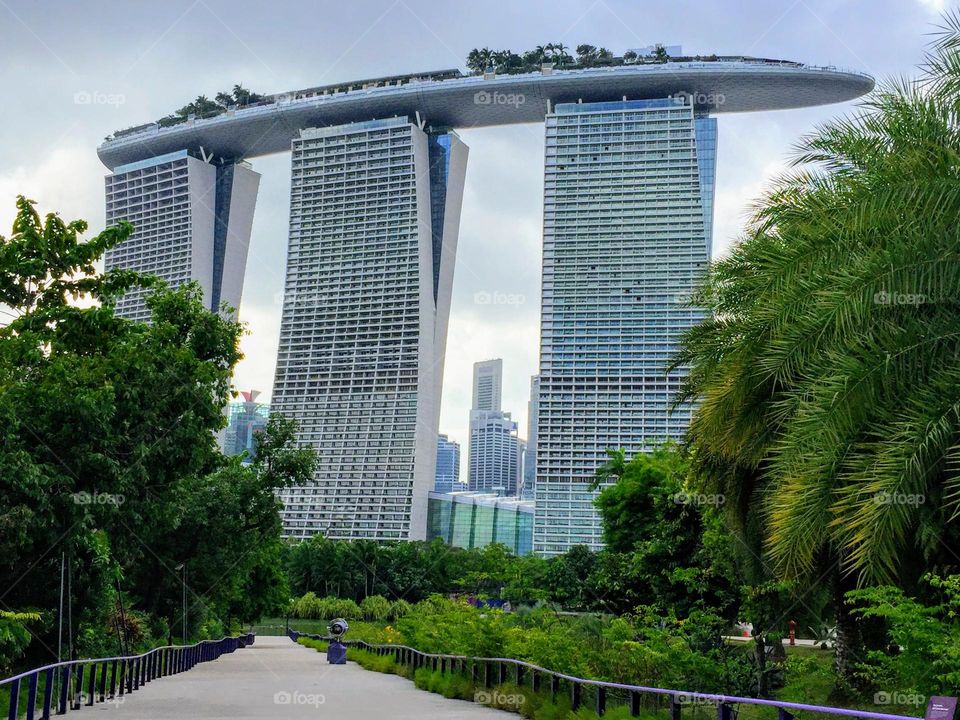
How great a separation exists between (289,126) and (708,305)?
14070cm

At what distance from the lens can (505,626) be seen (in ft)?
66.0

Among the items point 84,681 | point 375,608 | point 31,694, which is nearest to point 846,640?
point 31,694

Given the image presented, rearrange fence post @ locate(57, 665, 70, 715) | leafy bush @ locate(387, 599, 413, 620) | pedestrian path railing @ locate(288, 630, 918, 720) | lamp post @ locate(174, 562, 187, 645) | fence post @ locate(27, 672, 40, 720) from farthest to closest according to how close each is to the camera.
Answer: leafy bush @ locate(387, 599, 413, 620), lamp post @ locate(174, 562, 187, 645), fence post @ locate(57, 665, 70, 715), fence post @ locate(27, 672, 40, 720), pedestrian path railing @ locate(288, 630, 918, 720)

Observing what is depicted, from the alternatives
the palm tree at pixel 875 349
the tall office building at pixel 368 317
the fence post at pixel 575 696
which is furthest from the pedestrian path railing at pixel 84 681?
the tall office building at pixel 368 317

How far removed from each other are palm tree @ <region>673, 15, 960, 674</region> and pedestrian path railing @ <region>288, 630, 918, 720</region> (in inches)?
87.4

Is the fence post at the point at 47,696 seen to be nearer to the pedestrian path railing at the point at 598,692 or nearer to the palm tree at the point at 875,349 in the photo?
the pedestrian path railing at the point at 598,692

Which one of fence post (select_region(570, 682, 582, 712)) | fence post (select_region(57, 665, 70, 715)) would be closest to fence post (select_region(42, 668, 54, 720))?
fence post (select_region(57, 665, 70, 715))

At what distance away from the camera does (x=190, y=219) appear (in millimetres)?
156500

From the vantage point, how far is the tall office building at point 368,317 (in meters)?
146

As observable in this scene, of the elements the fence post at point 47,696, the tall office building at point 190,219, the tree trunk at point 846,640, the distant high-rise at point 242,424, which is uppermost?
the tall office building at point 190,219

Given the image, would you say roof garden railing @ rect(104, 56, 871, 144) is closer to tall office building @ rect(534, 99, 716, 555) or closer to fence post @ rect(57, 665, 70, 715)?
tall office building @ rect(534, 99, 716, 555)

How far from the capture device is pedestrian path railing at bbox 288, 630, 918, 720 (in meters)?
9.12

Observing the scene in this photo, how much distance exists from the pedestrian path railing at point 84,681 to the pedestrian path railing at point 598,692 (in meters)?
5.67

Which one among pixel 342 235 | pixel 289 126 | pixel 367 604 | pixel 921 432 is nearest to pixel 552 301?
pixel 342 235
